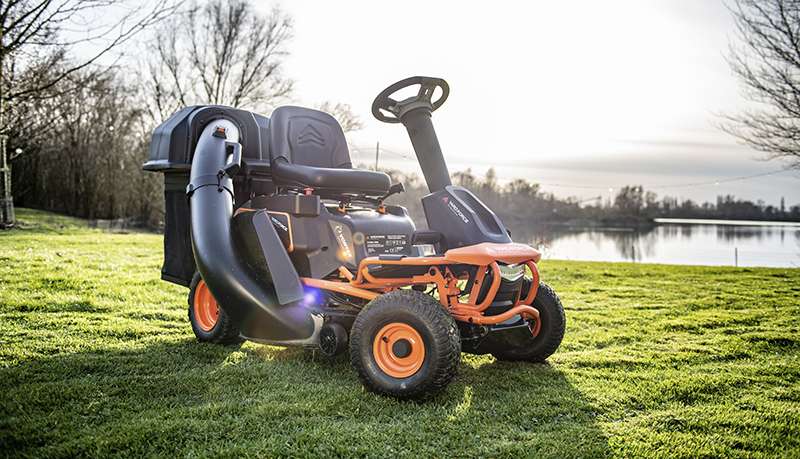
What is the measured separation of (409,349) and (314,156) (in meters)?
2.03

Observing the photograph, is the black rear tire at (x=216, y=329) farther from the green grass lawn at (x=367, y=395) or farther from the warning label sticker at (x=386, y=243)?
the warning label sticker at (x=386, y=243)

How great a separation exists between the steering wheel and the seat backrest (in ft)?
2.11

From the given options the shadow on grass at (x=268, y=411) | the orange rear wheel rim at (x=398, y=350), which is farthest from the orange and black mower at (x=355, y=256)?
the shadow on grass at (x=268, y=411)

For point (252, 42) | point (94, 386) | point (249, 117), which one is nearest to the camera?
point (94, 386)

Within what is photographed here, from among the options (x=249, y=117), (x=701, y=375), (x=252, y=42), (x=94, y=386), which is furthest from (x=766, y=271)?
(x=252, y=42)

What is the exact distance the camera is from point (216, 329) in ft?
17.6

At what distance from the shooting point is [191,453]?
3082mm

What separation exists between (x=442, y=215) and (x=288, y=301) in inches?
46.5

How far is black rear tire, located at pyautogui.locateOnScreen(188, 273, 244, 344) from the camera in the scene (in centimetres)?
531

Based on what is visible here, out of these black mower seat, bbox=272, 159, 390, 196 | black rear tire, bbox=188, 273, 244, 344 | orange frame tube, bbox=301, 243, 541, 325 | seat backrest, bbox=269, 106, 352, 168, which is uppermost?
seat backrest, bbox=269, 106, 352, 168

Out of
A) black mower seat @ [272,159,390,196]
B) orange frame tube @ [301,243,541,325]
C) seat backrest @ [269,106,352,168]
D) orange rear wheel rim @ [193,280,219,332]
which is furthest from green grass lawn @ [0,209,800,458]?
seat backrest @ [269,106,352,168]

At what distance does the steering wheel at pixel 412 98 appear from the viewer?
469 cm

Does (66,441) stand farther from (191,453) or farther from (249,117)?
(249,117)

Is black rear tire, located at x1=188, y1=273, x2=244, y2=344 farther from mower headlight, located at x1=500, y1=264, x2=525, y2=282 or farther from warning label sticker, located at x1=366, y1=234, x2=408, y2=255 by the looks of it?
mower headlight, located at x1=500, y1=264, x2=525, y2=282
